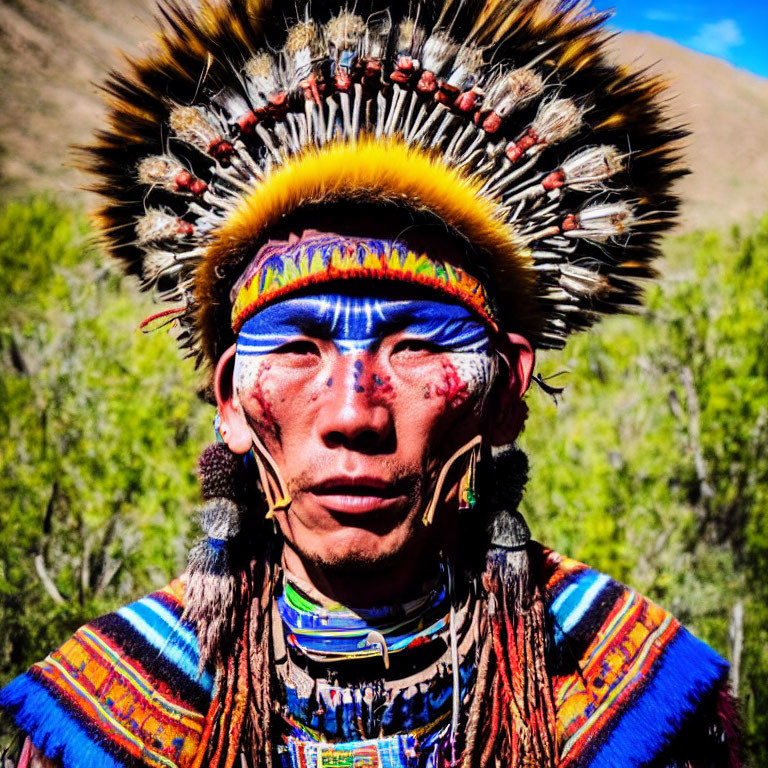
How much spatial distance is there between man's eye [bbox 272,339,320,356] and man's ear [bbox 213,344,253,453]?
206 mm

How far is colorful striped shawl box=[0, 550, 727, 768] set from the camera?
1975 millimetres

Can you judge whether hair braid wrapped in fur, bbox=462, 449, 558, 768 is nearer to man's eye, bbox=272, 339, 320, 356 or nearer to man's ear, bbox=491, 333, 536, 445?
man's ear, bbox=491, 333, 536, 445

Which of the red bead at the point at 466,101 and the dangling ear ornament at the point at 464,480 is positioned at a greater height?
the red bead at the point at 466,101

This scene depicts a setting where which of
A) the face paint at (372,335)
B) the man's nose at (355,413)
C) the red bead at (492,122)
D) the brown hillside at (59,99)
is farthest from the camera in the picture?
the brown hillside at (59,99)

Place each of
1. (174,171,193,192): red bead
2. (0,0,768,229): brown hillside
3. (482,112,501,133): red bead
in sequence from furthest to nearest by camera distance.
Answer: (0,0,768,229): brown hillside < (174,171,193,192): red bead < (482,112,501,133): red bead

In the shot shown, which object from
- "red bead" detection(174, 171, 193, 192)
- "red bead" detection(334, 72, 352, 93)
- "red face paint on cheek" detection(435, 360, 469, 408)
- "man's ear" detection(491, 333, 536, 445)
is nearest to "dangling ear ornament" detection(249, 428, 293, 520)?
"red face paint on cheek" detection(435, 360, 469, 408)

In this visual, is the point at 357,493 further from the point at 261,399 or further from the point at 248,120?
the point at 248,120

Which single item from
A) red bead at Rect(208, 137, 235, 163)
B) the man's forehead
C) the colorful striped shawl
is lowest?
the colorful striped shawl

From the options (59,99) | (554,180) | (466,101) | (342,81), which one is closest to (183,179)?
(342,81)

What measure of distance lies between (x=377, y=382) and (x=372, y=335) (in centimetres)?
12

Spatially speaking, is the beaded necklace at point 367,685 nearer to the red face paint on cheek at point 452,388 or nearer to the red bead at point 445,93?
the red face paint on cheek at point 452,388

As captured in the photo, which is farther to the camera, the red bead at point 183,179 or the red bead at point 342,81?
the red bead at point 183,179

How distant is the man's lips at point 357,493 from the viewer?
1.82m

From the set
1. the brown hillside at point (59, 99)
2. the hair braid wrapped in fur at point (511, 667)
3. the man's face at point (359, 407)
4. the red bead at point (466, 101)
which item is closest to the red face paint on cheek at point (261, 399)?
the man's face at point (359, 407)
